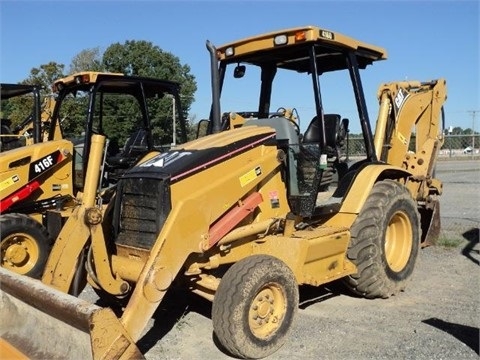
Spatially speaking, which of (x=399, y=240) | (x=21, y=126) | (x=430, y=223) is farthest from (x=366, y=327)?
(x=21, y=126)

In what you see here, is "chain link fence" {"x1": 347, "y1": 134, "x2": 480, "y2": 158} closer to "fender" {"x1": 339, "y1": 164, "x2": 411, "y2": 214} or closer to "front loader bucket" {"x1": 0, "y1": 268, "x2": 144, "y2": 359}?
"fender" {"x1": 339, "y1": 164, "x2": 411, "y2": 214}

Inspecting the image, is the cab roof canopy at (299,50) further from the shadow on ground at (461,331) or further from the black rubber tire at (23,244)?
the black rubber tire at (23,244)

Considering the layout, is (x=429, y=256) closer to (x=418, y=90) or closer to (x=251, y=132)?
(x=418, y=90)

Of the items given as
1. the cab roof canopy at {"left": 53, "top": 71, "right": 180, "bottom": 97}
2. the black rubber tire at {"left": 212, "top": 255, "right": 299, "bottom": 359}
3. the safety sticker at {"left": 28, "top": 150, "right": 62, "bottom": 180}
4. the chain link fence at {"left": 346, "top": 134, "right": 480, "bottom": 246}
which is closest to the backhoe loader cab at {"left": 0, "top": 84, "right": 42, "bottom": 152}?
the cab roof canopy at {"left": 53, "top": 71, "right": 180, "bottom": 97}

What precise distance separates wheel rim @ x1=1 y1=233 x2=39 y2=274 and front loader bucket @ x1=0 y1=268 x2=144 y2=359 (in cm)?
231

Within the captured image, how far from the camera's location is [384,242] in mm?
5758

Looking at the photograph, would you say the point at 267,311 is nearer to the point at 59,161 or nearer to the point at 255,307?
the point at 255,307

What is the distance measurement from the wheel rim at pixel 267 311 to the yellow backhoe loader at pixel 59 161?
3414 mm

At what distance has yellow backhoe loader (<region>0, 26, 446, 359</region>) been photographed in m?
4.03

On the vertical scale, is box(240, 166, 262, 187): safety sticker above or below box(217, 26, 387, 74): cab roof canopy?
below

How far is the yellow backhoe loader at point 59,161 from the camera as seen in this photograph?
22.6ft

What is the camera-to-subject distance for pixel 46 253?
6988 millimetres

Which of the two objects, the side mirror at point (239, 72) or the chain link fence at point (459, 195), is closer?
the side mirror at point (239, 72)

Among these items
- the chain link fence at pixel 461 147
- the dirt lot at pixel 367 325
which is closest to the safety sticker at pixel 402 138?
the dirt lot at pixel 367 325
